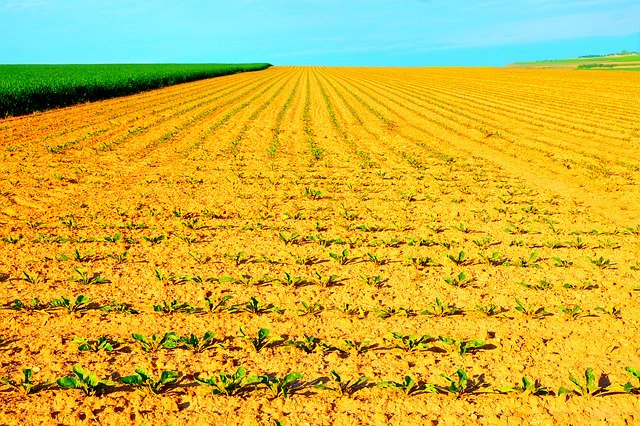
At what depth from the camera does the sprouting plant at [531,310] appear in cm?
476

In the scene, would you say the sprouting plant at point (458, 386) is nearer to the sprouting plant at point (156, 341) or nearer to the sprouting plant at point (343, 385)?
the sprouting plant at point (343, 385)

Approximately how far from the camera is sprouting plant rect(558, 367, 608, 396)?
3.64m

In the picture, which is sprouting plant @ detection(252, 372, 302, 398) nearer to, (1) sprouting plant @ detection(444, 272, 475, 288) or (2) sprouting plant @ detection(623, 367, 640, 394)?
(1) sprouting plant @ detection(444, 272, 475, 288)

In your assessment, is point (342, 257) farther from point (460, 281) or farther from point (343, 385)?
point (343, 385)

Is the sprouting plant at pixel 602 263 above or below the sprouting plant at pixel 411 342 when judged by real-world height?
above

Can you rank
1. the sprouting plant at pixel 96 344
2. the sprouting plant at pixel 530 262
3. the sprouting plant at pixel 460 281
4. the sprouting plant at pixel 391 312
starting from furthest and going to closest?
1. the sprouting plant at pixel 530 262
2. the sprouting plant at pixel 460 281
3. the sprouting plant at pixel 391 312
4. the sprouting plant at pixel 96 344

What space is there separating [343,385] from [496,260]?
3.33 meters

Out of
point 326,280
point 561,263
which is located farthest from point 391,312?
point 561,263

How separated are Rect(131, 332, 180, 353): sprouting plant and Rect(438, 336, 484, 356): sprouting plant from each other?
2437 mm

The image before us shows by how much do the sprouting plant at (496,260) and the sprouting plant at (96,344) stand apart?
4471 mm

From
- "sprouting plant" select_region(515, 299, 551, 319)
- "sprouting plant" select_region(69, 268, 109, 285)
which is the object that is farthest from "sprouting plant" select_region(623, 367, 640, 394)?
"sprouting plant" select_region(69, 268, 109, 285)

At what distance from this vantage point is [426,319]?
466 cm

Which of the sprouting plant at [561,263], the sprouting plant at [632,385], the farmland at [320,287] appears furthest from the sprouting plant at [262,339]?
the sprouting plant at [561,263]

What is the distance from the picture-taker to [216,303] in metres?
4.94
